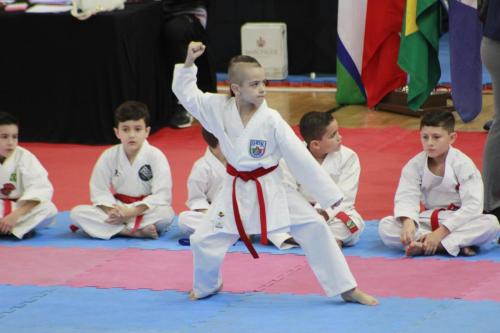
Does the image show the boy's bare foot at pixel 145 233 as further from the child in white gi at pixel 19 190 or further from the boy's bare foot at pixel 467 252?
the boy's bare foot at pixel 467 252

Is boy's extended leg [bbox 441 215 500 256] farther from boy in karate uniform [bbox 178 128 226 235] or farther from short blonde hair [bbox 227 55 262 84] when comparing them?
short blonde hair [bbox 227 55 262 84]

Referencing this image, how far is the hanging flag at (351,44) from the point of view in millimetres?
9945

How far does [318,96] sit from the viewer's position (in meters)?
10.6

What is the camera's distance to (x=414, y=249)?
5.71 meters

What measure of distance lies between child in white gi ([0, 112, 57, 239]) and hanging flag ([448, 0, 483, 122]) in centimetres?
382

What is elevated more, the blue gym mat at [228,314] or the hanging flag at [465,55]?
the hanging flag at [465,55]

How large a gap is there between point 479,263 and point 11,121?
9.40ft

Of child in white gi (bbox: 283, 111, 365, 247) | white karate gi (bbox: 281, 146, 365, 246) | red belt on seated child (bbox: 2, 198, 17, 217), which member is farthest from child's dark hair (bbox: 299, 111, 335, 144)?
red belt on seated child (bbox: 2, 198, 17, 217)

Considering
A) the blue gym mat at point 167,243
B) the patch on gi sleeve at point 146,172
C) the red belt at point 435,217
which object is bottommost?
the blue gym mat at point 167,243

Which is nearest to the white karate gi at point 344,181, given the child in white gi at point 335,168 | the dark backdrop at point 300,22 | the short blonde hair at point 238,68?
the child in white gi at point 335,168

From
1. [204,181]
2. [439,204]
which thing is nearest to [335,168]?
[439,204]

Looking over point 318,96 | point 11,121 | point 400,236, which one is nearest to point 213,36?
point 318,96

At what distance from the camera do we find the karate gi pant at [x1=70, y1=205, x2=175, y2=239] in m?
6.33

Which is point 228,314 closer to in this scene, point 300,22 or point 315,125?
point 315,125
